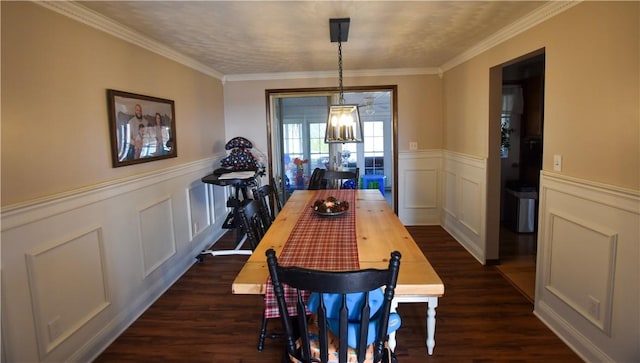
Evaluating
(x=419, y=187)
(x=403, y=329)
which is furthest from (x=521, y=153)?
(x=403, y=329)

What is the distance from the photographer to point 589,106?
2170 millimetres

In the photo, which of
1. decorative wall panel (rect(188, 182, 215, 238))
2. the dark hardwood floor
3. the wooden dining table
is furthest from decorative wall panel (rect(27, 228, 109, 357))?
the dark hardwood floor

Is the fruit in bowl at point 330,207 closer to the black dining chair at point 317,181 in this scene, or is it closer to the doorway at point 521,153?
the black dining chair at point 317,181

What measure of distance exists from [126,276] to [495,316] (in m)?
2.75

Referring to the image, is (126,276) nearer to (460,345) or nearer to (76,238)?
(76,238)

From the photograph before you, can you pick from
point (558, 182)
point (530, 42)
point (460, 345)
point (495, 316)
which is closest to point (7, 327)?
point (460, 345)

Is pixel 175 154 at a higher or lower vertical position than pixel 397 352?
higher

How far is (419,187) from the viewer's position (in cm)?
520

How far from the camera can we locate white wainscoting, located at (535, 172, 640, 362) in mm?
1912

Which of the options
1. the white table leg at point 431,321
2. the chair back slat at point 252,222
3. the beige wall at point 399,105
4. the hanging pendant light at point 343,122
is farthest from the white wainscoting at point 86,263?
the white table leg at point 431,321

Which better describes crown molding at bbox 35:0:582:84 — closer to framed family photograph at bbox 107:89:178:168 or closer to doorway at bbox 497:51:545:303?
framed family photograph at bbox 107:89:178:168

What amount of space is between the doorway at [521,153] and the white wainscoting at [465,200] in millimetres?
445

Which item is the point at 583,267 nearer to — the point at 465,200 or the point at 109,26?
the point at 465,200

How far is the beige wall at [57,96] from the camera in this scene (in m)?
1.81
